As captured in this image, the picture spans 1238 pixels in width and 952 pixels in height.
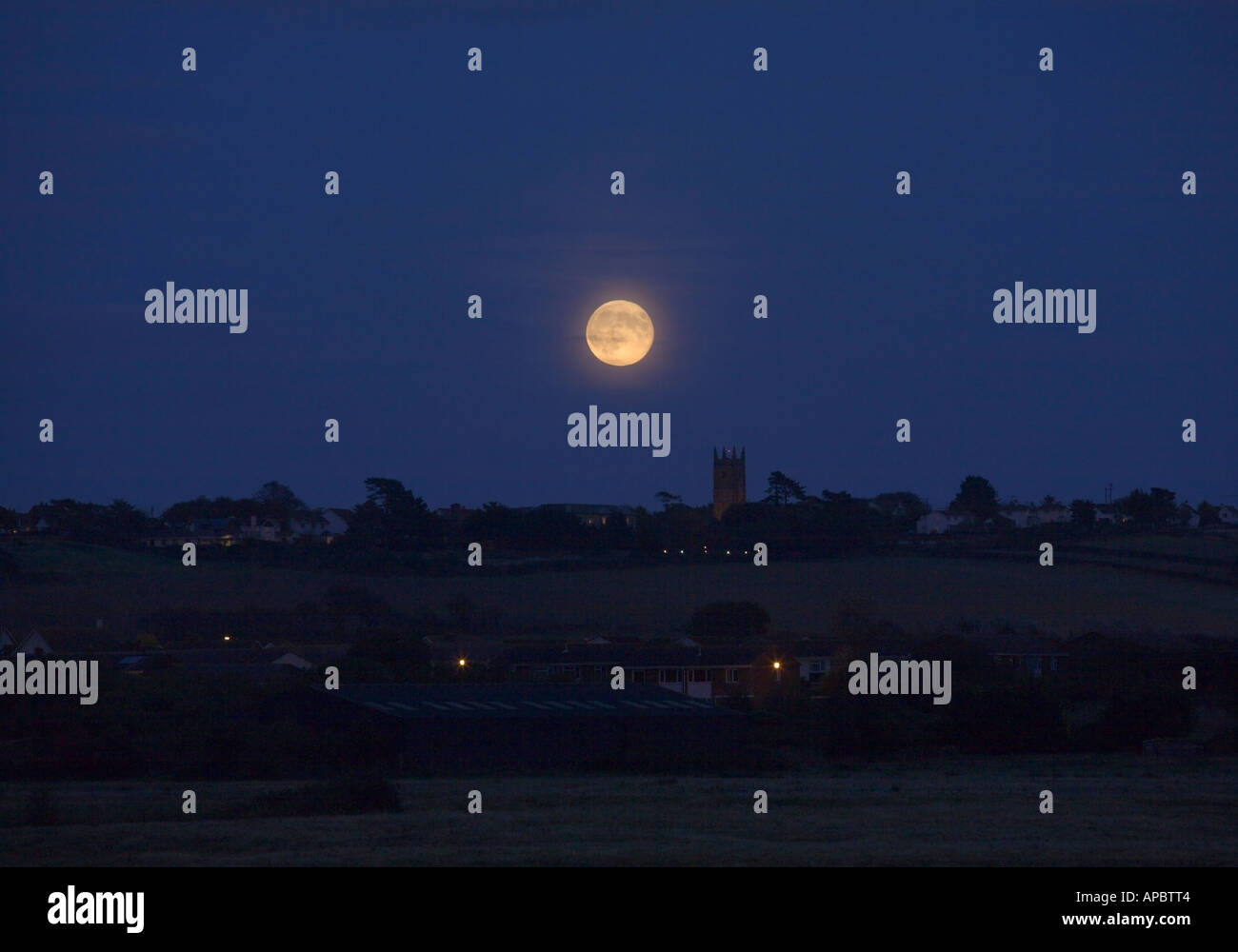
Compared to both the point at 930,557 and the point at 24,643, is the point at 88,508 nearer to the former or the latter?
the point at 24,643

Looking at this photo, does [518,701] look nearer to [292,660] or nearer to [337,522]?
[292,660]

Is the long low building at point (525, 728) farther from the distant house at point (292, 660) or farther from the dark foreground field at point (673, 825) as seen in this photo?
the distant house at point (292, 660)

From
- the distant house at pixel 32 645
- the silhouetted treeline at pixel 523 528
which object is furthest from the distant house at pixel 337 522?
the distant house at pixel 32 645

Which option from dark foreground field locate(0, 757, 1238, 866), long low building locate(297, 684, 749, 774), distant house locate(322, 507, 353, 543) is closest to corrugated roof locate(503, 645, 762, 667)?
long low building locate(297, 684, 749, 774)

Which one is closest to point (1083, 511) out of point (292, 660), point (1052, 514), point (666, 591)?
point (1052, 514)
